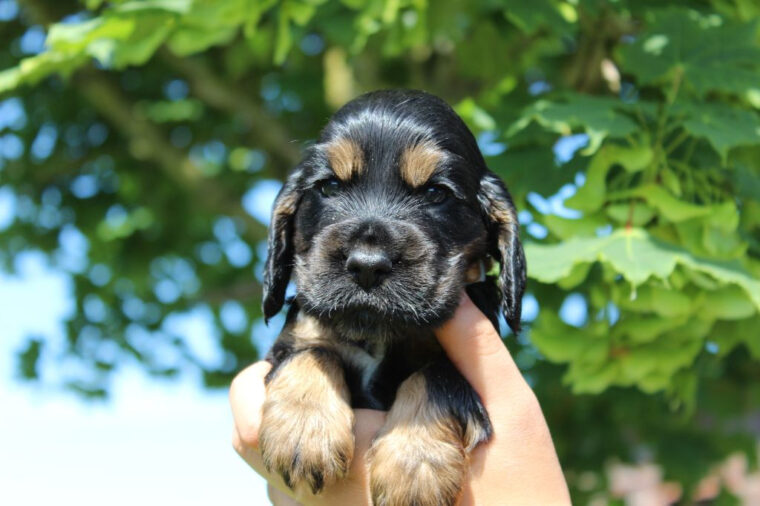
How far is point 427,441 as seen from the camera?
2.09 meters

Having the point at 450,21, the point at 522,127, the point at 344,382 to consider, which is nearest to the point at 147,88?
the point at 450,21

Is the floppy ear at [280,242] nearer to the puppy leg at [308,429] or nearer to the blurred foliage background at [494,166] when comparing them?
the puppy leg at [308,429]

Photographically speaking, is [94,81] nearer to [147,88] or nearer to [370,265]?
[147,88]

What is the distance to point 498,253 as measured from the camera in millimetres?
2525

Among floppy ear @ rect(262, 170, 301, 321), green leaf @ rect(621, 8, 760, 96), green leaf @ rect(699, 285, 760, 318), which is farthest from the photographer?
green leaf @ rect(621, 8, 760, 96)

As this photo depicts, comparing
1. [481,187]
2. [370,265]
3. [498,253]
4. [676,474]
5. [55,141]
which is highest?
[370,265]

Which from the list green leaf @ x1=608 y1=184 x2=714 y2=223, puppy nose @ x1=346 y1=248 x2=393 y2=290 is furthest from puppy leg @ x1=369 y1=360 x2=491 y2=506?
green leaf @ x1=608 y1=184 x2=714 y2=223

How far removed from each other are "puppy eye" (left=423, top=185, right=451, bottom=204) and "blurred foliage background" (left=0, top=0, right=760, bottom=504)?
0.42 m

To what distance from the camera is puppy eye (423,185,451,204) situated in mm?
2293

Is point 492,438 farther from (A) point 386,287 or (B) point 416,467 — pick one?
(A) point 386,287

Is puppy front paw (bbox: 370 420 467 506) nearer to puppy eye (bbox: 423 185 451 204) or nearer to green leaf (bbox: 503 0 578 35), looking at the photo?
puppy eye (bbox: 423 185 451 204)

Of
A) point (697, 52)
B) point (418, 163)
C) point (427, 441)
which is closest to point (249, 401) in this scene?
point (427, 441)

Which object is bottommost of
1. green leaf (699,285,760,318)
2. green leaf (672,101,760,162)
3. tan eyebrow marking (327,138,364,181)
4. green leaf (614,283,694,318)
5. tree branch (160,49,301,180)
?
tree branch (160,49,301,180)

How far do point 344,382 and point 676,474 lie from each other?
12.8ft
